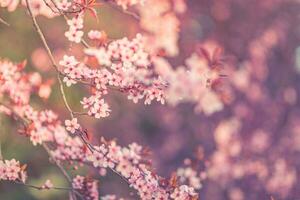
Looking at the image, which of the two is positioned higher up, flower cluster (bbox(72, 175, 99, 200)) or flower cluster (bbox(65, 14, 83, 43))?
flower cluster (bbox(65, 14, 83, 43))

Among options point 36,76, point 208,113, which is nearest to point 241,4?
point 208,113

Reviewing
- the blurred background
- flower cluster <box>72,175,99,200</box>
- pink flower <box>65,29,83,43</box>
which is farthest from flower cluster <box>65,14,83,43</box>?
the blurred background

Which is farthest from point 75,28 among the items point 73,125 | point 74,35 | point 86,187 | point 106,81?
point 86,187

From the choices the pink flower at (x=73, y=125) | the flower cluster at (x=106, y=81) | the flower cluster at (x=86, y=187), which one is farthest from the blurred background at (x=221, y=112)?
the pink flower at (x=73, y=125)

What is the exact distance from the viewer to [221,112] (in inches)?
414

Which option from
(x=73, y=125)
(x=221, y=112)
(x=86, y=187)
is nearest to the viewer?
(x=73, y=125)

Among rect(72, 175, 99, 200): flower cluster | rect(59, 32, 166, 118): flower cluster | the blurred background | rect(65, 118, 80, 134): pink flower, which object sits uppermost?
the blurred background

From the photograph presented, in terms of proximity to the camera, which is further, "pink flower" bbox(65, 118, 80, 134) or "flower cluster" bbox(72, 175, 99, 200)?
"flower cluster" bbox(72, 175, 99, 200)

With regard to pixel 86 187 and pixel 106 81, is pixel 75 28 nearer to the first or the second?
pixel 106 81

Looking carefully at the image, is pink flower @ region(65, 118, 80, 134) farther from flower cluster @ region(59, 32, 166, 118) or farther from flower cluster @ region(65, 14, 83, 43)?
flower cluster @ region(65, 14, 83, 43)

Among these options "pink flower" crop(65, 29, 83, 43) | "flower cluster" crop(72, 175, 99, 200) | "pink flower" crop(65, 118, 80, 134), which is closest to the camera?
"pink flower" crop(65, 118, 80, 134)

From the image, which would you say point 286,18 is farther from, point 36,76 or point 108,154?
point 108,154

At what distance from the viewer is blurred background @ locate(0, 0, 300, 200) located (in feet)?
28.6

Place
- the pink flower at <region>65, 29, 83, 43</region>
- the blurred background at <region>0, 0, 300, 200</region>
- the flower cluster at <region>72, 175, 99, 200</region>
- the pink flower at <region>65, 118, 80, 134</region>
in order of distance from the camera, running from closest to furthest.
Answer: the pink flower at <region>65, 118, 80, 134</region>
the pink flower at <region>65, 29, 83, 43</region>
the flower cluster at <region>72, 175, 99, 200</region>
the blurred background at <region>0, 0, 300, 200</region>
